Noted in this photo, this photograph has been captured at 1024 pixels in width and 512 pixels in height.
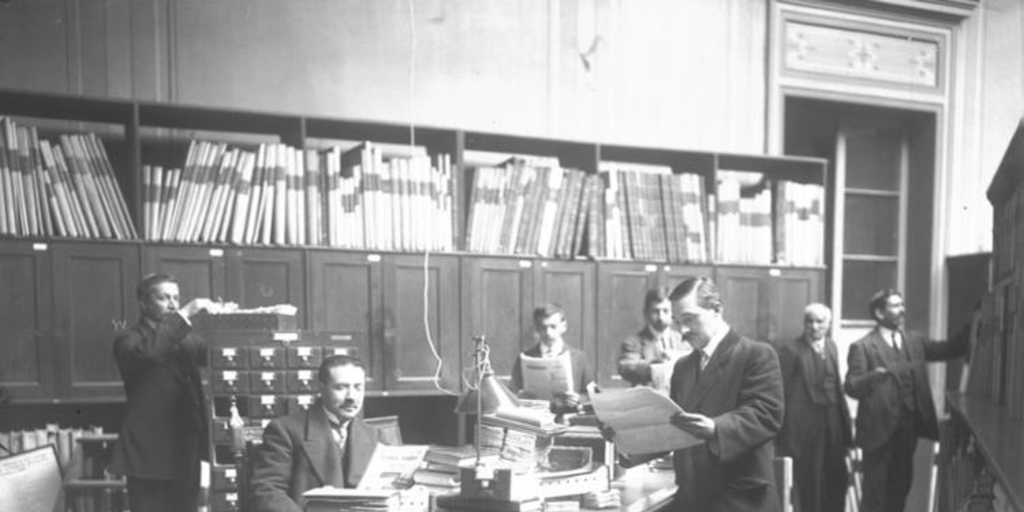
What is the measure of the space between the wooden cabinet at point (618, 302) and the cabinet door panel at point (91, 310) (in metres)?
2.54

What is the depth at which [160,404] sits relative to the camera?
13.7 ft

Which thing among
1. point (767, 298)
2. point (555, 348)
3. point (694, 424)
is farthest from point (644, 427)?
point (767, 298)

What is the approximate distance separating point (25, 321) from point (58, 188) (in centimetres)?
63

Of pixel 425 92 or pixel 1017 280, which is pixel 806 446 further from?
pixel 425 92

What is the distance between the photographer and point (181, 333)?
13.7ft

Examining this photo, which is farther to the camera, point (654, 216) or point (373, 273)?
point (654, 216)

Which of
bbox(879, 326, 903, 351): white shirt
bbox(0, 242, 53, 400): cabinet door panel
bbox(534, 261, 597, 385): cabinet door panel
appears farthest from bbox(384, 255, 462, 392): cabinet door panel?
bbox(879, 326, 903, 351): white shirt

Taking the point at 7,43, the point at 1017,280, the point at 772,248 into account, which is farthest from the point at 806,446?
the point at 7,43

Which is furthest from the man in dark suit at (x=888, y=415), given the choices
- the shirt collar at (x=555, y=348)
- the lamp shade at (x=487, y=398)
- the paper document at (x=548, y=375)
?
the lamp shade at (x=487, y=398)

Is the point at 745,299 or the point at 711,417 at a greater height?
the point at 745,299

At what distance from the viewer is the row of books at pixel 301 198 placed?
4652mm

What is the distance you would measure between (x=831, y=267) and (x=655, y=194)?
5.75 feet

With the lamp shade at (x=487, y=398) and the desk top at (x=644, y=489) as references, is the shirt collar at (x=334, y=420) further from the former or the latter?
the desk top at (x=644, y=489)

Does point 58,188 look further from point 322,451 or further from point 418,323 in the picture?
point 322,451
